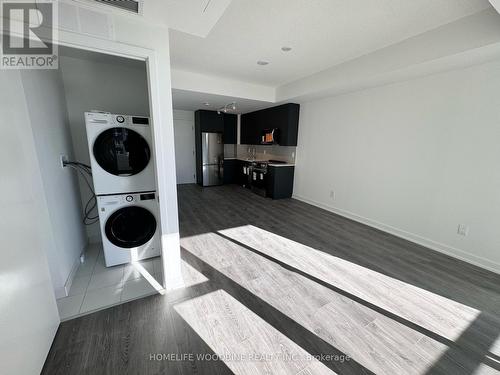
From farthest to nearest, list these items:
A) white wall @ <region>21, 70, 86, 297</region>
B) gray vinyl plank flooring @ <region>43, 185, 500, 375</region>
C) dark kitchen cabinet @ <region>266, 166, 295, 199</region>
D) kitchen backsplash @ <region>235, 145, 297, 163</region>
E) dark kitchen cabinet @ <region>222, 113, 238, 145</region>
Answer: dark kitchen cabinet @ <region>222, 113, 238, 145</region>, kitchen backsplash @ <region>235, 145, 297, 163</region>, dark kitchen cabinet @ <region>266, 166, 295, 199</region>, white wall @ <region>21, 70, 86, 297</region>, gray vinyl plank flooring @ <region>43, 185, 500, 375</region>

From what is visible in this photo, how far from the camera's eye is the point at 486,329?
162cm

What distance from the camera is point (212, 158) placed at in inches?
Result: 249

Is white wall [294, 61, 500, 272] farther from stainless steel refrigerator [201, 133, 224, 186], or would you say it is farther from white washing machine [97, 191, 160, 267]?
white washing machine [97, 191, 160, 267]

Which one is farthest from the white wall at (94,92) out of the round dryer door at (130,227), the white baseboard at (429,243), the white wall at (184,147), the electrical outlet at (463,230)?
the electrical outlet at (463,230)

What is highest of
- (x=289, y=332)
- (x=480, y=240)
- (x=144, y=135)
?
(x=144, y=135)

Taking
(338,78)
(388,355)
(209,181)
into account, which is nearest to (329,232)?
(388,355)

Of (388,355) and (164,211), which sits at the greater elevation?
(164,211)

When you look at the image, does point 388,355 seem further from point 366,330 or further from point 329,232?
point 329,232

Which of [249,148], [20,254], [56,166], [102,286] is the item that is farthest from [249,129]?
[20,254]

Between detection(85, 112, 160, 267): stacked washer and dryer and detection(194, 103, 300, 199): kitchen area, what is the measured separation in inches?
128

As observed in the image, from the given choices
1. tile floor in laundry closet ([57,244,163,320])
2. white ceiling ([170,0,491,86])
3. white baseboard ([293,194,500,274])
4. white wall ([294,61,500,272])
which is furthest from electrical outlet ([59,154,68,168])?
white baseboard ([293,194,500,274])

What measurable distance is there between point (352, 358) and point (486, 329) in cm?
124

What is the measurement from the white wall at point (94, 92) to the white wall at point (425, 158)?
11.8 ft

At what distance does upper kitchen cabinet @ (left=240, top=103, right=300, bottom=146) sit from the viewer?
16.0 feet
